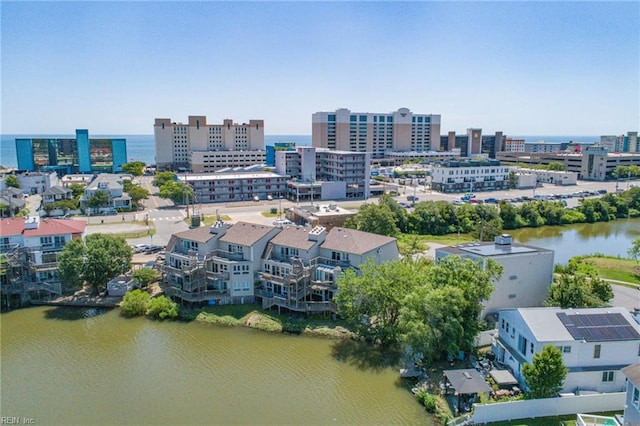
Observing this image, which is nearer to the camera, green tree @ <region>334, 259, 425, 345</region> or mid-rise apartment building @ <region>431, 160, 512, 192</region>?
green tree @ <region>334, 259, 425, 345</region>

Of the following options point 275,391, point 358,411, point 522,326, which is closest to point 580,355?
point 522,326

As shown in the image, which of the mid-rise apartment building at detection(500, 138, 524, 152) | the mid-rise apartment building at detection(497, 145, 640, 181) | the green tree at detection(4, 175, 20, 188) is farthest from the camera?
the mid-rise apartment building at detection(500, 138, 524, 152)

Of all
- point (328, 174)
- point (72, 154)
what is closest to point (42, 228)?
point (328, 174)

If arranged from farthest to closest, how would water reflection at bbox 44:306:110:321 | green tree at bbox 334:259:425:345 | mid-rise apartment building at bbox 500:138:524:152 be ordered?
mid-rise apartment building at bbox 500:138:524:152 → water reflection at bbox 44:306:110:321 → green tree at bbox 334:259:425:345

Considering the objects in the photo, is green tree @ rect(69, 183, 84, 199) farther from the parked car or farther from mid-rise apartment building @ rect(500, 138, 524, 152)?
mid-rise apartment building @ rect(500, 138, 524, 152)

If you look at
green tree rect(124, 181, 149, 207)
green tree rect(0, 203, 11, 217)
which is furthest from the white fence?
green tree rect(0, 203, 11, 217)

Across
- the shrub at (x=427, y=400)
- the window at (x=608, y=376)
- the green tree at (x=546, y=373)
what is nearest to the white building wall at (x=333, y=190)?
the shrub at (x=427, y=400)

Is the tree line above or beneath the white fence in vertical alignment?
above
